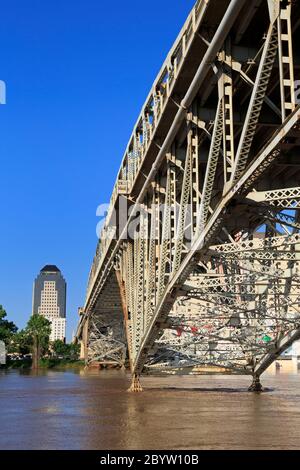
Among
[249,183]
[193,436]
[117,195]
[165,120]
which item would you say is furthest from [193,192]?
[117,195]

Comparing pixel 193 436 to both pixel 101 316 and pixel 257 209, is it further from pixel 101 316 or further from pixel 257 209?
pixel 101 316

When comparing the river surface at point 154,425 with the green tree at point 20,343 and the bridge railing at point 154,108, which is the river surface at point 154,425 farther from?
the green tree at point 20,343

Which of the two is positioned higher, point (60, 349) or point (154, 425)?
point (154, 425)

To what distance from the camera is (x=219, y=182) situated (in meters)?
24.9

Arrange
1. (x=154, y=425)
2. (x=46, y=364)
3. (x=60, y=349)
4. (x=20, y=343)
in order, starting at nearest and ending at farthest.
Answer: (x=154, y=425) → (x=46, y=364) → (x=20, y=343) → (x=60, y=349)

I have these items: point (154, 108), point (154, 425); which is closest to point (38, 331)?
point (154, 108)

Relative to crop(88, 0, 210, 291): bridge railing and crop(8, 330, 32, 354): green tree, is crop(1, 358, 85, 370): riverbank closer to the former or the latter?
crop(8, 330, 32, 354): green tree

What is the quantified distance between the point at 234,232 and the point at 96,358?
64804 millimetres

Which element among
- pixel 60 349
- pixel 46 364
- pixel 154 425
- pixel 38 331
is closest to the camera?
pixel 154 425

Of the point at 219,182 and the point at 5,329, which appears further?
the point at 5,329

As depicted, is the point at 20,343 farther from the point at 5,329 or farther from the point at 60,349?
the point at 60,349

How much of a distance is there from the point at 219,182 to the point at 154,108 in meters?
4.65

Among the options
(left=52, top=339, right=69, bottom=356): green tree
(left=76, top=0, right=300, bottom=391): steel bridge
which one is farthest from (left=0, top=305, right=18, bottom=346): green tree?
(left=76, top=0, right=300, bottom=391): steel bridge

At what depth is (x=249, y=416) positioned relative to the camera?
19.9m
